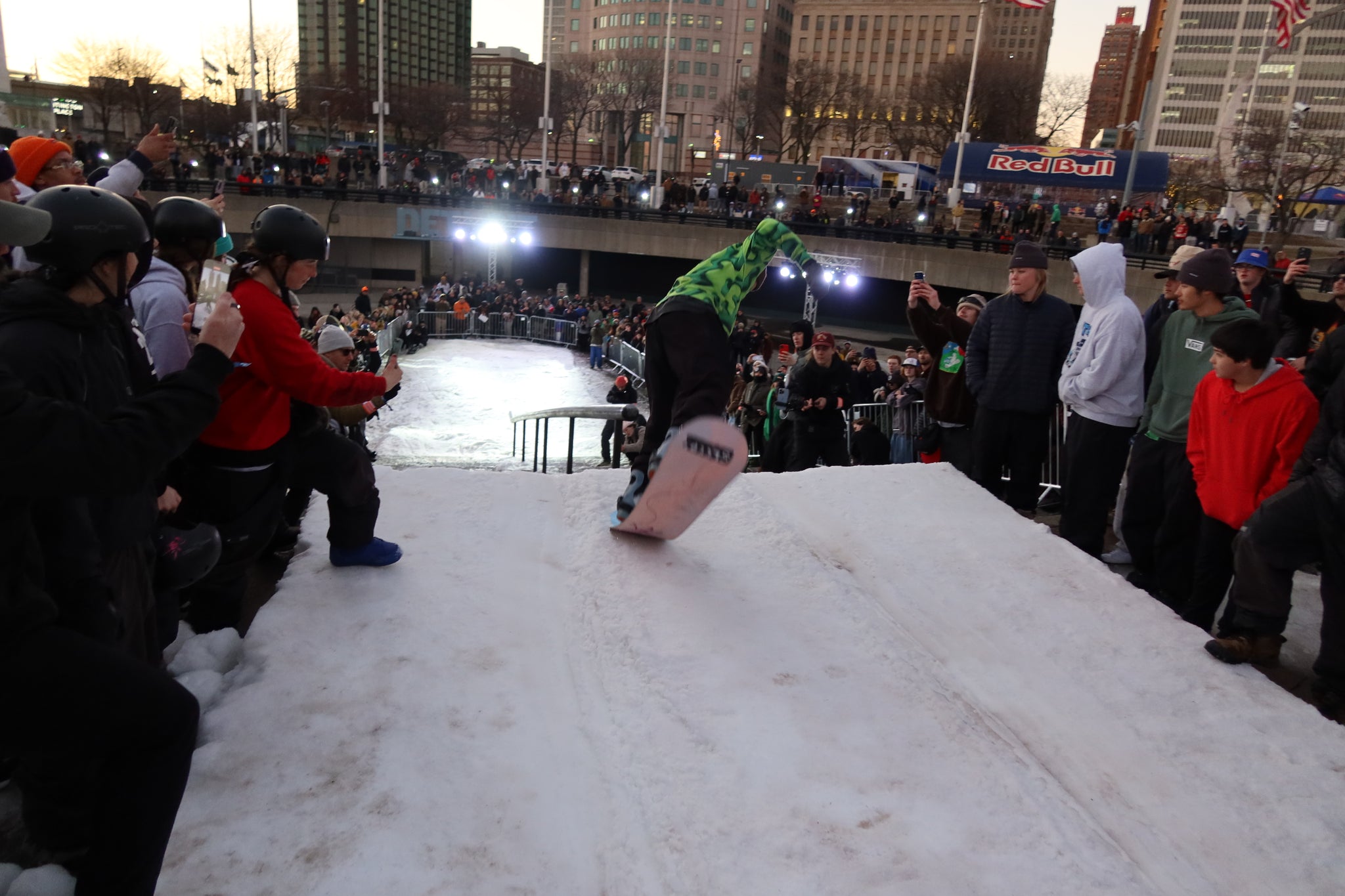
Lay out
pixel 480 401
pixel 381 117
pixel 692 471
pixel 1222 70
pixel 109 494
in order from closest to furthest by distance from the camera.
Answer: pixel 109 494 < pixel 692 471 < pixel 480 401 < pixel 381 117 < pixel 1222 70

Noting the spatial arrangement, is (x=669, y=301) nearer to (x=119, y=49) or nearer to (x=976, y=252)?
(x=976, y=252)

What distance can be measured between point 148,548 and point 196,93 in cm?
7067

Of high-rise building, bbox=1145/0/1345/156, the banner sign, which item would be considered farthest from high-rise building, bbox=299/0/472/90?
high-rise building, bbox=1145/0/1345/156

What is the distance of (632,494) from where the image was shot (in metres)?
4.21

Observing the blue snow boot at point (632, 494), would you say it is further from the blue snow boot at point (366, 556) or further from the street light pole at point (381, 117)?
the street light pole at point (381, 117)

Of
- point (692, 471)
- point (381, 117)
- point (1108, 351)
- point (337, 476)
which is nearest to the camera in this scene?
point (337, 476)

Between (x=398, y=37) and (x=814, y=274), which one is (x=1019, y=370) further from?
(x=398, y=37)

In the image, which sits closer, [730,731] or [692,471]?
[730,731]

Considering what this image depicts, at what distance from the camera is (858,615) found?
3.58m

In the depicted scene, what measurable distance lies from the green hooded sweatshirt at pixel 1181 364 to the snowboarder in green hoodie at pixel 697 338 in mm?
2026

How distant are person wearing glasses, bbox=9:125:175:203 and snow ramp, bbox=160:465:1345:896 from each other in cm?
195

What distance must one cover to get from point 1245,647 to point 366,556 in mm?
3525

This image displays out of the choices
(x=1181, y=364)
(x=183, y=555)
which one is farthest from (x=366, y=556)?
(x=1181, y=364)

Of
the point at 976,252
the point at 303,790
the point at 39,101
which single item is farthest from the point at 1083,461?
the point at 39,101
